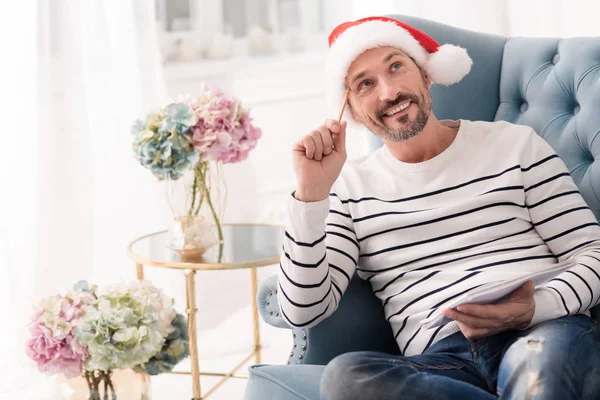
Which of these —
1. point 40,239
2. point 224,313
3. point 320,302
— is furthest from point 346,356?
point 224,313

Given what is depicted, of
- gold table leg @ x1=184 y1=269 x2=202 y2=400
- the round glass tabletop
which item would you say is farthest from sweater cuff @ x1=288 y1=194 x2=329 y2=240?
gold table leg @ x1=184 y1=269 x2=202 y2=400

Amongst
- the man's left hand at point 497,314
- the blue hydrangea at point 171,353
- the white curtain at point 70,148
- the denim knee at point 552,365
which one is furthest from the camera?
the white curtain at point 70,148

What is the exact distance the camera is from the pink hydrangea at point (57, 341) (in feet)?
5.47

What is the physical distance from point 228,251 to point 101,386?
0.53 metres

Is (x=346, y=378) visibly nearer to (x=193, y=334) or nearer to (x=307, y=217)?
(x=307, y=217)

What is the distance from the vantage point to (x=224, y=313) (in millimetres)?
3240

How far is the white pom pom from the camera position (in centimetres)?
177

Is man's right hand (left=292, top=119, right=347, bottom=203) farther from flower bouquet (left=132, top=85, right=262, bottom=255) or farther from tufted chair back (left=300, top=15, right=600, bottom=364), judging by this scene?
flower bouquet (left=132, top=85, right=262, bottom=255)

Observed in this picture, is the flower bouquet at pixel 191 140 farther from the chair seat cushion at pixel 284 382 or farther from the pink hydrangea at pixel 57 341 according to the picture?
the chair seat cushion at pixel 284 382

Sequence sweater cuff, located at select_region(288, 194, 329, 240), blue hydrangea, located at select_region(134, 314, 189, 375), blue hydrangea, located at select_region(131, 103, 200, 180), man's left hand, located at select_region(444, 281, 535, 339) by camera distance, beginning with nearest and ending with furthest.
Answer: man's left hand, located at select_region(444, 281, 535, 339) < sweater cuff, located at select_region(288, 194, 329, 240) < blue hydrangea, located at select_region(134, 314, 189, 375) < blue hydrangea, located at select_region(131, 103, 200, 180)

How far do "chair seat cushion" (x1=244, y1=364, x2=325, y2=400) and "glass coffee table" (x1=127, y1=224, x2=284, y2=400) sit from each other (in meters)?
0.54

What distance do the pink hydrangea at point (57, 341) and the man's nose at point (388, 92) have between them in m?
0.76

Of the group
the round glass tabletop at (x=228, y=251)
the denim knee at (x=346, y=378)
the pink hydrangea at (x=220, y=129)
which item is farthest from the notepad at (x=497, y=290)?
the pink hydrangea at (x=220, y=129)

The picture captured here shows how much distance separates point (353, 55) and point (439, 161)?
0.29m
